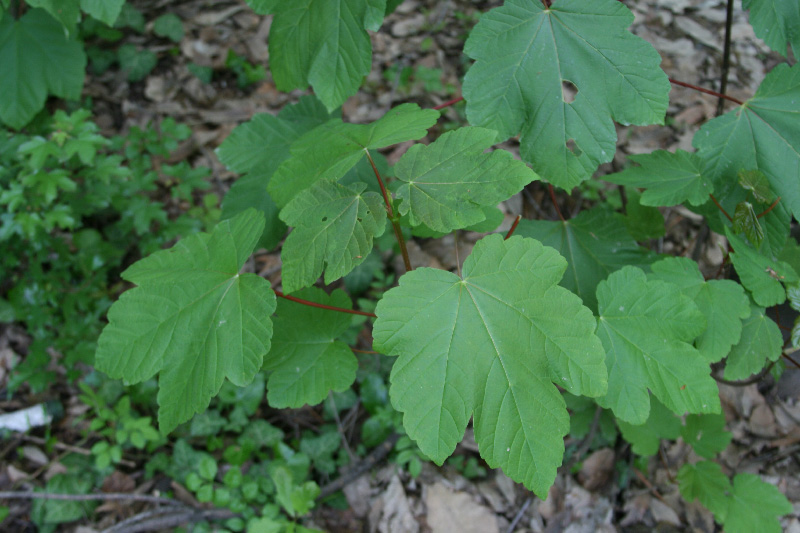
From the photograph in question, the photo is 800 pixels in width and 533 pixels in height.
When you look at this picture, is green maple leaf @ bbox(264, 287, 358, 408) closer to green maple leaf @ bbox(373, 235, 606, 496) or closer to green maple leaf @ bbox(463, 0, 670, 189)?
green maple leaf @ bbox(373, 235, 606, 496)

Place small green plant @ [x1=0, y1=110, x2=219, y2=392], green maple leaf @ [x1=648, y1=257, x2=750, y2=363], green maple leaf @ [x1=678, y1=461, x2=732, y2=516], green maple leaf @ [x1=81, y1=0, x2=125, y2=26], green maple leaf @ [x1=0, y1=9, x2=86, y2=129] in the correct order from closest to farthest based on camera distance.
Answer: green maple leaf @ [x1=648, y1=257, x2=750, y2=363], green maple leaf @ [x1=81, y1=0, x2=125, y2=26], green maple leaf @ [x1=678, y1=461, x2=732, y2=516], small green plant @ [x1=0, y1=110, x2=219, y2=392], green maple leaf @ [x1=0, y1=9, x2=86, y2=129]

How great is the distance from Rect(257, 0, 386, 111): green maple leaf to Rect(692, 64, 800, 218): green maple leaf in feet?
3.68

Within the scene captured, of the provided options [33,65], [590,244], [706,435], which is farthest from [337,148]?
[33,65]

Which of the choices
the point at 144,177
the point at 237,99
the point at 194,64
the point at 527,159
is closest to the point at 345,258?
the point at 527,159

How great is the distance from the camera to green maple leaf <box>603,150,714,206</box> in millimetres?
1560

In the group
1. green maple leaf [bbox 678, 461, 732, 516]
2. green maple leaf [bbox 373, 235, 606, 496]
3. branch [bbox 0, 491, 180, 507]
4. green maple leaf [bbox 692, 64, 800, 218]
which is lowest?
branch [bbox 0, 491, 180, 507]

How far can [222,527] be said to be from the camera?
7.93 feet

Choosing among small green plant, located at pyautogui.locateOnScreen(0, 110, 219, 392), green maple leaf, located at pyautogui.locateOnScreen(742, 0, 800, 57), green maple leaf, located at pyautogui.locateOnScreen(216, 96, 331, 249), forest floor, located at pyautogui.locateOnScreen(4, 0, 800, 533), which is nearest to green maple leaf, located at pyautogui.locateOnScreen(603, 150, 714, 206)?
green maple leaf, located at pyautogui.locateOnScreen(742, 0, 800, 57)

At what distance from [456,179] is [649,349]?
75 cm

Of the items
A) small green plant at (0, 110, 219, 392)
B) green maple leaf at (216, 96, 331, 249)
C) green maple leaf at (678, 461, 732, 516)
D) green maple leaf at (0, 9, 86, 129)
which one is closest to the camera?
green maple leaf at (216, 96, 331, 249)

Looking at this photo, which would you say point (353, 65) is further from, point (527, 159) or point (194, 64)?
point (194, 64)

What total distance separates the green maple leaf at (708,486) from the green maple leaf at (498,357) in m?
1.43

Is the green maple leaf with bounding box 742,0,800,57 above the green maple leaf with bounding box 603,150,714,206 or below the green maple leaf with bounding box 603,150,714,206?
above

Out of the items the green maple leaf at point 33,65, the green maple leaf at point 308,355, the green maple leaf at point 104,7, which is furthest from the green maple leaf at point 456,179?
the green maple leaf at point 33,65
